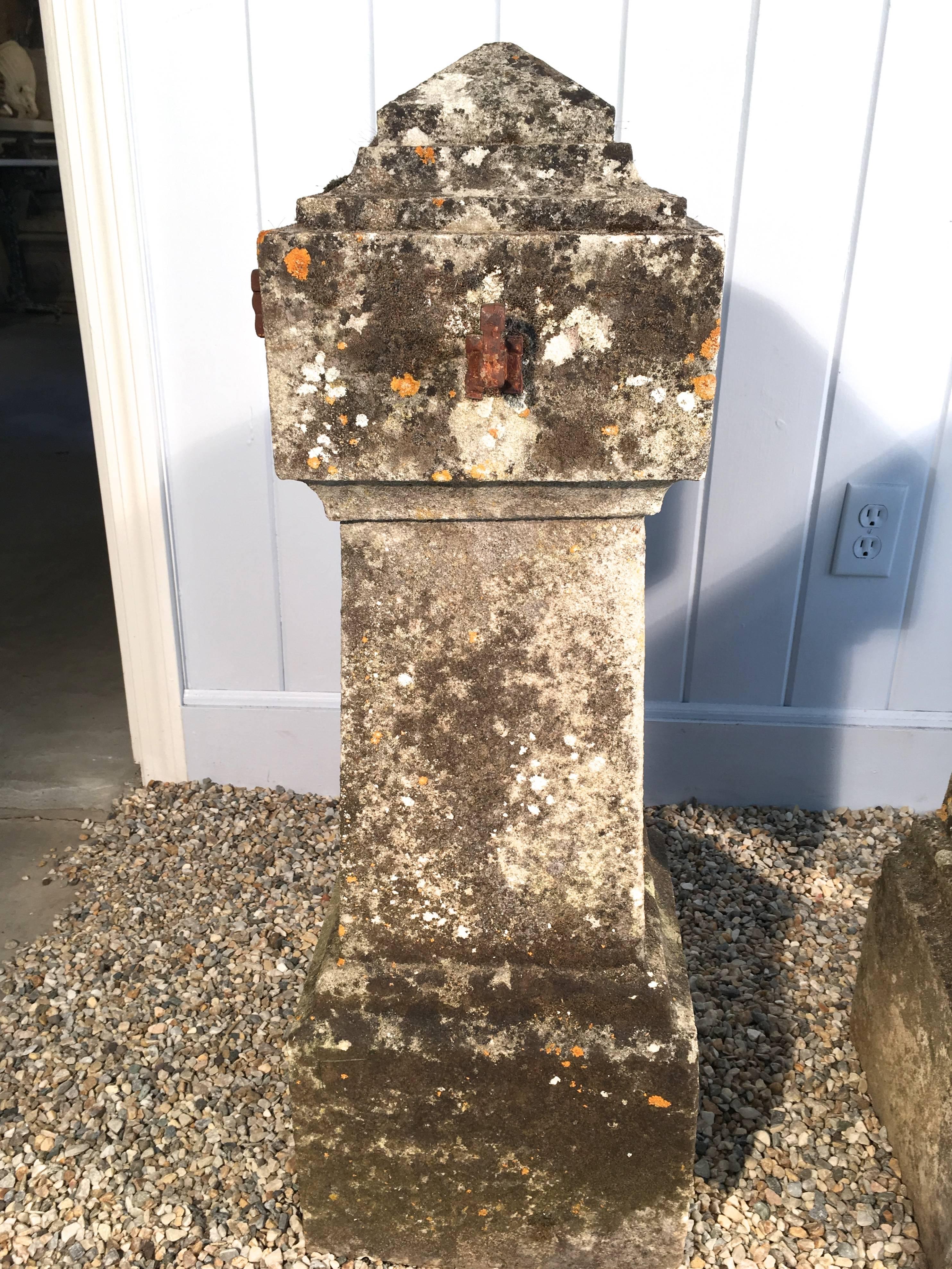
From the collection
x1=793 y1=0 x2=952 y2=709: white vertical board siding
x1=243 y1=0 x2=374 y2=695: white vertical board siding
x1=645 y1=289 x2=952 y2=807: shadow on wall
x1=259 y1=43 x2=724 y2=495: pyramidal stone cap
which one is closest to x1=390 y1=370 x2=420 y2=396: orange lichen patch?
x1=259 y1=43 x2=724 y2=495: pyramidal stone cap

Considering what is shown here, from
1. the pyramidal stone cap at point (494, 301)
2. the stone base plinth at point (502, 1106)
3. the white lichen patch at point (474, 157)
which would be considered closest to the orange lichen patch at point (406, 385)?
the pyramidal stone cap at point (494, 301)

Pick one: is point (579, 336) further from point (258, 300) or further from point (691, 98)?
point (691, 98)

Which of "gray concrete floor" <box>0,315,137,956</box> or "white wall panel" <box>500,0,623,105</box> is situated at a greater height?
"white wall panel" <box>500,0,623,105</box>

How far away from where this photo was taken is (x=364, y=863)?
1528 millimetres

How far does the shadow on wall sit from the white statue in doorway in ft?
32.3

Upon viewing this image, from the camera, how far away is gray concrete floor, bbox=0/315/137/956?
2779 mm

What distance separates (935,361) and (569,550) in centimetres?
162

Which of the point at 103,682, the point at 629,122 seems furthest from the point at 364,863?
the point at 103,682

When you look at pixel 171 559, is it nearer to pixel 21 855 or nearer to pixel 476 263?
pixel 21 855

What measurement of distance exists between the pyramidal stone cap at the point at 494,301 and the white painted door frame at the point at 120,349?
1.38 meters

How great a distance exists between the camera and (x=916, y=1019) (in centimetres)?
176

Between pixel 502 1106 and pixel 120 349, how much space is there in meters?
2.05

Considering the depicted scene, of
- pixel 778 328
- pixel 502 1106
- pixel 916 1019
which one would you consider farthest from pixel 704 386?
pixel 778 328

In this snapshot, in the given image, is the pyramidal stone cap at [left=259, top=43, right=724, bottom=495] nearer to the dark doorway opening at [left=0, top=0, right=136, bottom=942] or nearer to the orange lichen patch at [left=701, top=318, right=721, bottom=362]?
the orange lichen patch at [left=701, top=318, right=721, bottom=362]
